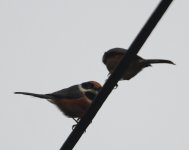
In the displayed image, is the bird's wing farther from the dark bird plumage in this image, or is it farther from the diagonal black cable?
the diagonal black cable

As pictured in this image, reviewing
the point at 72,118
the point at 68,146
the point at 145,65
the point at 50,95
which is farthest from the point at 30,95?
the point at 68,146

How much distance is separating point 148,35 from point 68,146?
837mm

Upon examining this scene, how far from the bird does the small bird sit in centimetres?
116

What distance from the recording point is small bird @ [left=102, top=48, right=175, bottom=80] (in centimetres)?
632

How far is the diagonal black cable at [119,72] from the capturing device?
197 centimetres

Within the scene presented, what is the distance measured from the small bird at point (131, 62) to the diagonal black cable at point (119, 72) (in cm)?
335

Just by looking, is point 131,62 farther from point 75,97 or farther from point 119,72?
point 119,72

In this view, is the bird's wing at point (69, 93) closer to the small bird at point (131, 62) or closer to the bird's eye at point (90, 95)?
the bird's eye at point (90, 95)

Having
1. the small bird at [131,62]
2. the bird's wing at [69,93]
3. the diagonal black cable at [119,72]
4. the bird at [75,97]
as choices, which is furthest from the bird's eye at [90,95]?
the diagonal black cable at [119,72]

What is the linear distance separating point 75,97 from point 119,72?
9.73 feet

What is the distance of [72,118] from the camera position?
5332mm

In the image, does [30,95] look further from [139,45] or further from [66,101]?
[139,45]

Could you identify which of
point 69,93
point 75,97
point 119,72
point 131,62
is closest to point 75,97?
point 75,97

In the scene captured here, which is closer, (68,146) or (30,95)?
(68,146)
